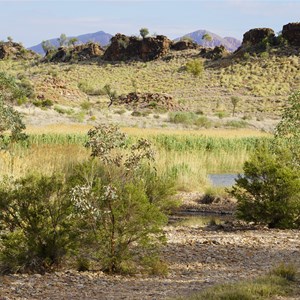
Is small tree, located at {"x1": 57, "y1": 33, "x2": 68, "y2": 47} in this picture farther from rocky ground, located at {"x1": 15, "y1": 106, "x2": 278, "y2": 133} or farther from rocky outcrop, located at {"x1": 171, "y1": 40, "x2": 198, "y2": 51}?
rocky ground, located at {"x1": 15, "y1": 106, "x2": 278, "y2": 133}

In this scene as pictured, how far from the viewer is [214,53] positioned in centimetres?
7744

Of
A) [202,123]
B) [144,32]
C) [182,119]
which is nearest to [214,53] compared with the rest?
[144,32]

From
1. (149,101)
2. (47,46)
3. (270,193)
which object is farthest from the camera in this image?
(47,46)

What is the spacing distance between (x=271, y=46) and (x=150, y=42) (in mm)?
15552

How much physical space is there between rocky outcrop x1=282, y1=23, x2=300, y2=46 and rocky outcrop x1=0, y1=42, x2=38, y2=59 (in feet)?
121

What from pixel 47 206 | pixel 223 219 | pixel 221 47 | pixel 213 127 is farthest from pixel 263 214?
pixel 221 47

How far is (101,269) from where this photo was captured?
26.7ft

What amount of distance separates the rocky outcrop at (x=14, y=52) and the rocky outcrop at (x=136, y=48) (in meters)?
15.0

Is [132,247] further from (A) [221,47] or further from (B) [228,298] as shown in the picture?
(A) [221,47]

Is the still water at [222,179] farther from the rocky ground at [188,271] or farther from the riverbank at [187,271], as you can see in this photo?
the riverbank at [187,271]

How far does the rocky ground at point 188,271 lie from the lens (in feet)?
22.7

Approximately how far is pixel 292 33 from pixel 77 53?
2851cm

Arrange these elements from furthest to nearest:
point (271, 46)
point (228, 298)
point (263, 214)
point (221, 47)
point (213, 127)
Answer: point (221, 47), point (271, 46), point (213, 127), point (263, 214), point (228, 298)

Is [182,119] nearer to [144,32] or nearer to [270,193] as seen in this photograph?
[270,193]
